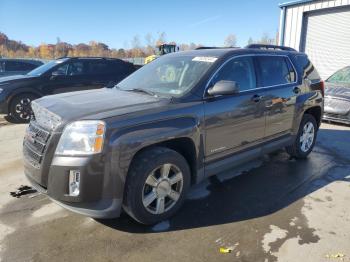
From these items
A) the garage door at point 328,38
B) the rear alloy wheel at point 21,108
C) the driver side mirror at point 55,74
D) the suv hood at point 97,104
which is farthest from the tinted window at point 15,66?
the garage door at point 328,38

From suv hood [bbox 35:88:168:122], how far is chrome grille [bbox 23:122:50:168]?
238 mm

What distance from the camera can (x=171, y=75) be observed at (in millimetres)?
4117

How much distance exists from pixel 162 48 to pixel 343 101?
2099 cm

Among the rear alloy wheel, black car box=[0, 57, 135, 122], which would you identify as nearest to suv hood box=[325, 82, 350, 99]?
black car box=[0, 57, 135, 122]

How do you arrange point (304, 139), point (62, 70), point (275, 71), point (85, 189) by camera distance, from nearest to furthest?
point (85, 189) → point (275, 71) → point (304, 139) → point (62, 70)

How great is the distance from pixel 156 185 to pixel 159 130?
0.56 meters

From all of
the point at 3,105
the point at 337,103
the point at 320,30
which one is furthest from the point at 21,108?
the point at 320,30

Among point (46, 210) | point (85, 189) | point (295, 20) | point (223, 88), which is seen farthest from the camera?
point (295, 20)

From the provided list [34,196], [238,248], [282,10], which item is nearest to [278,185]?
[238,248]

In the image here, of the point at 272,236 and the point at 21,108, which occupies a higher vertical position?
the point at 21,108

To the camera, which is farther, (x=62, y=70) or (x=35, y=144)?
(x=62, y=70)

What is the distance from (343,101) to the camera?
8117mm

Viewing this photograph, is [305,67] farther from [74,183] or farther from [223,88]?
→ [74,183]

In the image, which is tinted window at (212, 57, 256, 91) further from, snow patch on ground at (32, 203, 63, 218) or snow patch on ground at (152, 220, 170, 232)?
snow patch on ground at (32, 203, 63, 218)
